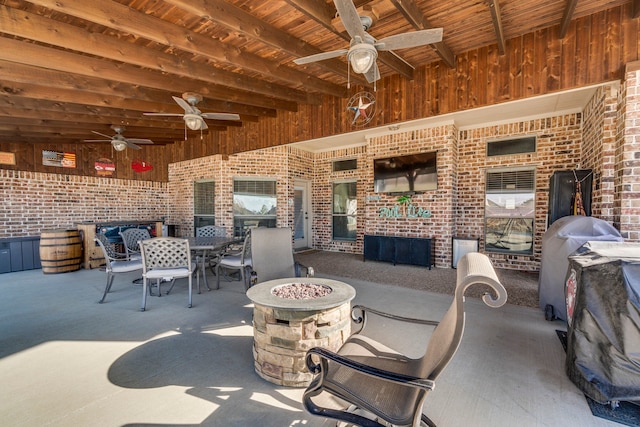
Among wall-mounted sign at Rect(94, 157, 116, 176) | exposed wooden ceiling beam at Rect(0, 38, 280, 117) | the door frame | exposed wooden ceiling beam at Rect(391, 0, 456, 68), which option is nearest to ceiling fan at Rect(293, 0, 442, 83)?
exposed wooden ceiling beam at Rect(391, 0, 456, 68)

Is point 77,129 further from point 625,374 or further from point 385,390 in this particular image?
point 625,374

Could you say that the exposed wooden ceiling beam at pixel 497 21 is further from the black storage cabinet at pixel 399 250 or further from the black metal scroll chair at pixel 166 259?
the black metal scroll chair at pixel 166 259

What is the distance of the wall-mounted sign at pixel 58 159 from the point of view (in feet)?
20.9

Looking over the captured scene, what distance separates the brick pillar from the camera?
2828 mm

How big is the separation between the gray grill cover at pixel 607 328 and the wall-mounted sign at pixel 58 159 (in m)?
9.54

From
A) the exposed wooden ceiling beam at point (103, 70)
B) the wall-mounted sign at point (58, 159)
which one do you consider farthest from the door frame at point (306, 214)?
the wall-mounted sign at point (58, 159)

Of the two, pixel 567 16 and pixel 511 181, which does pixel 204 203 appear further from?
pixel 567 16

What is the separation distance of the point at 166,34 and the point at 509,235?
261 inches

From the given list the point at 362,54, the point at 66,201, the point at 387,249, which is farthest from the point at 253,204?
the point at 362,54

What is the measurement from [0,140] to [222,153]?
4440 mm

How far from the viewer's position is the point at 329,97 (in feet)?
15.7

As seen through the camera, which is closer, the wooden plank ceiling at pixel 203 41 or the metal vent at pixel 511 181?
the wooden plank ceiling at pixel 203 41

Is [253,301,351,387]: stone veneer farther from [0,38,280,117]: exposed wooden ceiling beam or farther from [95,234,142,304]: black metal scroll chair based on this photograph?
[0,38,280,117]: exposed wooden ceiling beam

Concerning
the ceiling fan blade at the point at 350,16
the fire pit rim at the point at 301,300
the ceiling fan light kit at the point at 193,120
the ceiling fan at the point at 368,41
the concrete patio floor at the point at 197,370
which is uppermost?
the ceiling fan blade at the point at 350,16
